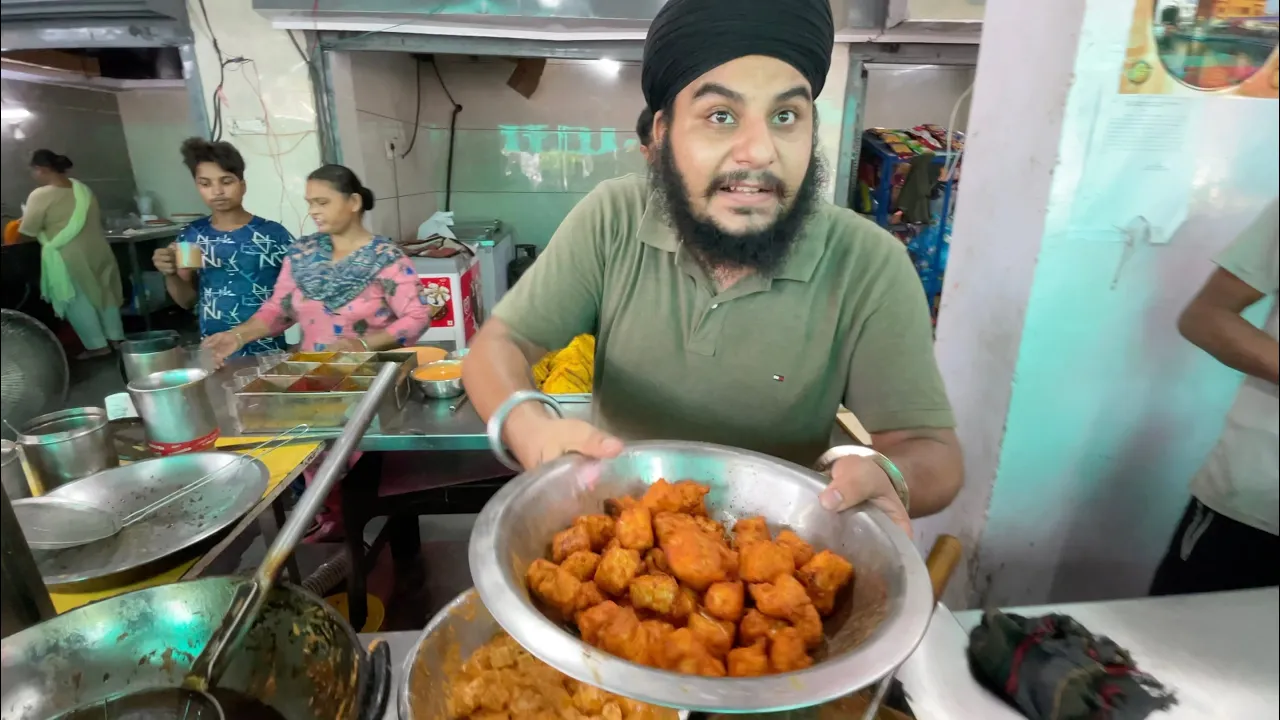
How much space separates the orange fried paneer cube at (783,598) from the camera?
0.52 metres

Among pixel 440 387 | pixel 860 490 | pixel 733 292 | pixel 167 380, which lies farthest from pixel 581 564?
pixel 440 387

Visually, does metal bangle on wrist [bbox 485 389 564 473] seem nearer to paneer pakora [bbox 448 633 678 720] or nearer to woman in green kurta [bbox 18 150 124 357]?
paneer pakora [bbox 448 633 678 720]

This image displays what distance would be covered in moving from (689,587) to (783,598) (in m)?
0.09

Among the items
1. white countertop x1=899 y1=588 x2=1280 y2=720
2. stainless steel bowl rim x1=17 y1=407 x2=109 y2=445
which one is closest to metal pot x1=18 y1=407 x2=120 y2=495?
stainless steel bowl rim x1=17 y1=407 x2=109 y2=445

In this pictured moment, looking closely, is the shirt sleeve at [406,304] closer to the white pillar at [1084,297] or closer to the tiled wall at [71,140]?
the tiled wall at [71,140]

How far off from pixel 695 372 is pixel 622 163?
16.7 inches

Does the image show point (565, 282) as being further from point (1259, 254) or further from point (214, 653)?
point (1259, 254)

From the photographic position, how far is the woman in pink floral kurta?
1.63 m

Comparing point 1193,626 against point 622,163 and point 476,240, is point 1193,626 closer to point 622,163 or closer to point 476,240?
point 622,163

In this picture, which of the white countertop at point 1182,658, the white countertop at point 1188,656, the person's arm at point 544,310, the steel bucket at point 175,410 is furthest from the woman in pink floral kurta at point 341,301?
the white countertop at point 1188,656

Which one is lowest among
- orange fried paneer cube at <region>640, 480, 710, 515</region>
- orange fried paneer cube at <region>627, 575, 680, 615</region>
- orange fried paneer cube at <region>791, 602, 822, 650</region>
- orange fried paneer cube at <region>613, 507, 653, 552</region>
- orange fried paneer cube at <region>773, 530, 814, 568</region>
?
orange fried paneer cube at <region>791, 602, 822, 650</region>

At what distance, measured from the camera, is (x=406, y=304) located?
1.74 metres

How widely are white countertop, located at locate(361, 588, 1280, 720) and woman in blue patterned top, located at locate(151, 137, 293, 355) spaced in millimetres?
643

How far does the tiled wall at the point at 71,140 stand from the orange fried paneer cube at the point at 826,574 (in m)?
0.70
